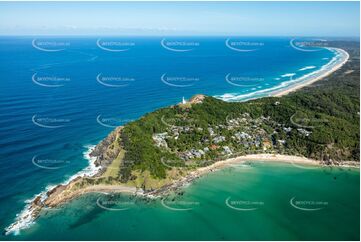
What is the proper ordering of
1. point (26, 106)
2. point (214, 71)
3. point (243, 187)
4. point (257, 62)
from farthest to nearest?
point (257, 62) < point (214, 71) < point (26, 106) < point (243, 187)

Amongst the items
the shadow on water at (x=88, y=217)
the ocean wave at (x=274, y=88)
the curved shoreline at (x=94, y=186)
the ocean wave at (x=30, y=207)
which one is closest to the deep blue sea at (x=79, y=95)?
the ocean wave at (x=274, y=88)

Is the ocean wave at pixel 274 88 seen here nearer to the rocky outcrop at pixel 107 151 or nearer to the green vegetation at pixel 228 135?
the green vegetation at pixel 228 135

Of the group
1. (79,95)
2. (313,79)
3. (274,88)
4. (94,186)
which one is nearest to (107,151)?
(94,186)

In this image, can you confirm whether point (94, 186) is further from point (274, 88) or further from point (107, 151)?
point (274, 88)

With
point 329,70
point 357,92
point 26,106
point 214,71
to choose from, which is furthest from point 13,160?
point 329,70

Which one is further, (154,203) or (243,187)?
(243,187)

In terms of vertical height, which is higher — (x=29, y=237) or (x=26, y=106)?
(x=26, y=106)

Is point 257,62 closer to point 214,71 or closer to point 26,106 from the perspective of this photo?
point 214,71
